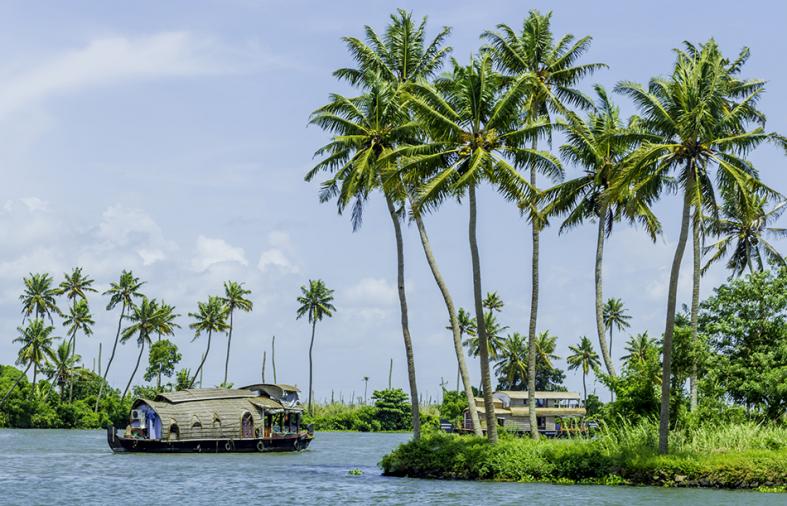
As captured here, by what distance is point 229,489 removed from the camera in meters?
39.8

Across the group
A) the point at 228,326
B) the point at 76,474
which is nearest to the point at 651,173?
the point at 76,474

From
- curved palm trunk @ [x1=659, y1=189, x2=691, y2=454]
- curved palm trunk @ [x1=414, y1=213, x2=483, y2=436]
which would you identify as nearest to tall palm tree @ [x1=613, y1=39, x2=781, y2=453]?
curved palm trunk @ [x1=659, y1=189, x2=691, y2=454]

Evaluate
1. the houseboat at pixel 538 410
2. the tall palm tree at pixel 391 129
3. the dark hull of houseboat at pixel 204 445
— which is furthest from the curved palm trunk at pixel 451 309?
the houseboat at pixel 538 410

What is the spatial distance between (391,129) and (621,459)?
17.3 meters

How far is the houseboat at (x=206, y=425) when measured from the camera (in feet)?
212

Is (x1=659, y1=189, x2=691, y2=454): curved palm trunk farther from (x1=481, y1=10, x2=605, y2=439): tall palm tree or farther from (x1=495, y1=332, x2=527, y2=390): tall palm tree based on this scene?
(x1=495, y1=332, x2=527, y2=390): tall palm tree

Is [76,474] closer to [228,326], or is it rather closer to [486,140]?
[486,140]

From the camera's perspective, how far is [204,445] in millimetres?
65688

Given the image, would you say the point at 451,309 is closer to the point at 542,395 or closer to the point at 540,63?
the point at 540,63

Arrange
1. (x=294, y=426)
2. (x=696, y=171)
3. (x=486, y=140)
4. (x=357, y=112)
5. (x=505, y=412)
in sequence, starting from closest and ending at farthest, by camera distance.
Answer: (x=696, y=171) < (x=486, y=140) < (x=357, y=112) < (x=294, y=426) < (x=505, y=412)

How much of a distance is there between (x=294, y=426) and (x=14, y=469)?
26377 millimetres

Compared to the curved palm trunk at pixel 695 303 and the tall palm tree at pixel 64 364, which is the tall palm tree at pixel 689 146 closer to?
the curved palm trunk at pixel 695 303

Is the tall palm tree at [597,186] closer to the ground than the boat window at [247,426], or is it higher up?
higher up

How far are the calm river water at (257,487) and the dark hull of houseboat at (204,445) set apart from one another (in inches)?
135
